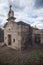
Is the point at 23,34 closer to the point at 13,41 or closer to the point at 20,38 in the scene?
the point at 20,38

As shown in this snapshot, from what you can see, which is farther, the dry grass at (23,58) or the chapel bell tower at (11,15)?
the chapel bell tower at (11,15)

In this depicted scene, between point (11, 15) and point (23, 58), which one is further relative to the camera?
point (11, 15)

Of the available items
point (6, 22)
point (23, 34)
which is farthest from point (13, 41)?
point (6, 22)

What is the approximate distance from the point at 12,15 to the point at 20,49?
4.02 m

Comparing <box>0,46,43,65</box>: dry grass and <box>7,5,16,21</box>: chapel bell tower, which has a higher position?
<box>7,5,16,21</box>: chapel bell tower

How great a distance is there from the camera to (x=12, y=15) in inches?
468

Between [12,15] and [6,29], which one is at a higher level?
[12,15]

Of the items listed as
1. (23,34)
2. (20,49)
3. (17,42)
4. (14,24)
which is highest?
(14,24)

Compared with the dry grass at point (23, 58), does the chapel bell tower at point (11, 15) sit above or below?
above

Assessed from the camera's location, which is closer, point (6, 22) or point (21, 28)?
point (21, 28)

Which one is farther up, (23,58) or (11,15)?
(11,15)

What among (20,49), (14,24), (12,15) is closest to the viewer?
(20,49)

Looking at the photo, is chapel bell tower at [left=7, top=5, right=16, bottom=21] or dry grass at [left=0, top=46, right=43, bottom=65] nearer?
dry grass at [left=0, top=46, right=43, bottom=65]

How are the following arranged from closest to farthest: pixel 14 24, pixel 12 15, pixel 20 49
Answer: pixel 20 49 < pixel 14 24 < pixel 12 15
